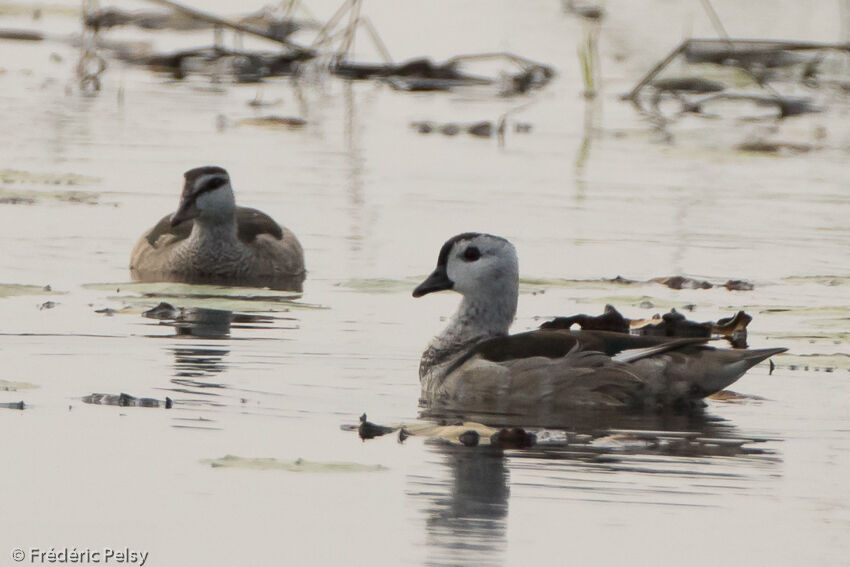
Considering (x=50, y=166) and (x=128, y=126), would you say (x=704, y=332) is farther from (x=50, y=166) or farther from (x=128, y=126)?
(x=128, y=126)

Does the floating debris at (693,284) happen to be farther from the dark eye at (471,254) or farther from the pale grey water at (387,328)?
the dark eye at (471,254)

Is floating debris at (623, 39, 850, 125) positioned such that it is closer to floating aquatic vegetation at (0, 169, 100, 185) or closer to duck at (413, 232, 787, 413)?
floating aquatic vegetation at (0, 169, 100, 185)

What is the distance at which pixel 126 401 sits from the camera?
33.2ft

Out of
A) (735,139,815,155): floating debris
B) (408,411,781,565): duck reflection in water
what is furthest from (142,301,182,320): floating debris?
(735,139,815,155): floating debris

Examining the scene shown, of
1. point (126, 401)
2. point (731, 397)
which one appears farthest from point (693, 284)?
point (126, 401)

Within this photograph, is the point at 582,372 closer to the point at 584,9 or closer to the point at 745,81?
the point at 745,81

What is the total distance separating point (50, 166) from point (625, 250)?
6747 millimetres

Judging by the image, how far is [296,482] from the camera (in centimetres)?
862

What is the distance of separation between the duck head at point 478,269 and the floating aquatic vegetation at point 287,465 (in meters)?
2.71

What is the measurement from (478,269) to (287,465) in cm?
294

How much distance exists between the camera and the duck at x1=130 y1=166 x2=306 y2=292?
15.6 m

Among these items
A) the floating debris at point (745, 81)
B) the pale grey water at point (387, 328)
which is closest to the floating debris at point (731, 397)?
A: the pale grey water at point (387, 328)

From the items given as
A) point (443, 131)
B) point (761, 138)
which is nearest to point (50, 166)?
point (443, 131)

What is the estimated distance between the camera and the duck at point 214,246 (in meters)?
15.6
